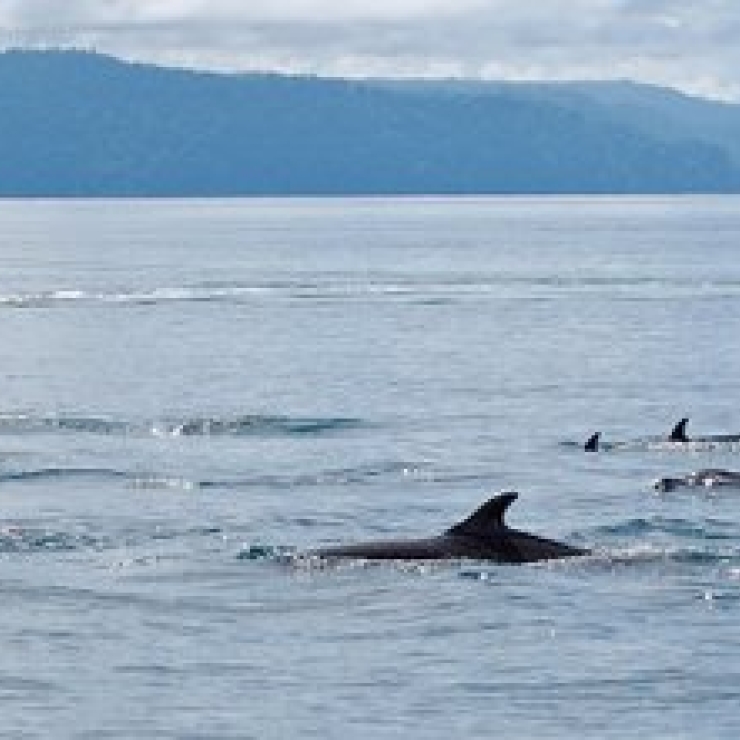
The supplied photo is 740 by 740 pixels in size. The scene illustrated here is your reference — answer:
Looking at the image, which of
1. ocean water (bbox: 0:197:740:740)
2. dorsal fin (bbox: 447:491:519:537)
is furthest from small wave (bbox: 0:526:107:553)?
dorsal fin (bbox: 447:491:519:537)

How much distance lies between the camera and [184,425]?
199ft

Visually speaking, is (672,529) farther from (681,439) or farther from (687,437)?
(687,437)

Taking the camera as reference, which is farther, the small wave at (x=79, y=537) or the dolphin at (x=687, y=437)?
the dolphin at (x=687, y=437)

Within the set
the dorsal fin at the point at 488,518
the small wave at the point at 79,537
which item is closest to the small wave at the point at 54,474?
the small wave at the point at 79,537

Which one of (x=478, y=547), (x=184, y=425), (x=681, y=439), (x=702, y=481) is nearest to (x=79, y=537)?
(x=478, y=547)

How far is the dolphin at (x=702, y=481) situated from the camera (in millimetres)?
45875

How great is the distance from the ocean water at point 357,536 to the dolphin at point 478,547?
46 centimetres

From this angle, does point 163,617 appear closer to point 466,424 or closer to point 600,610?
point 600,610

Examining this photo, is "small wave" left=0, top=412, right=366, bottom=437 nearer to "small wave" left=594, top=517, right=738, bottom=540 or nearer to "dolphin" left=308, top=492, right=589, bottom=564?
"small wave" left=594, top=517, right=738, bottom=540

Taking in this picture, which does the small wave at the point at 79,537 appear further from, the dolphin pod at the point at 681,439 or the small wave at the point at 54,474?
the dolphin pod at the point at 681,439

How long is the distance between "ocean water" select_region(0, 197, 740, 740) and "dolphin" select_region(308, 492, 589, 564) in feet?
1.51

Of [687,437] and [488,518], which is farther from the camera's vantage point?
[687,437]

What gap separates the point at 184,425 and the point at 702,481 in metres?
17.5

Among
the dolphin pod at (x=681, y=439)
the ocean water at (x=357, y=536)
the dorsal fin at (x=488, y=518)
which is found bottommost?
the ocean water at (x=357, y=536)
